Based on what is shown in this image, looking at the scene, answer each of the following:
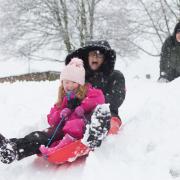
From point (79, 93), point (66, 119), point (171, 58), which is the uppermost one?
point (79, 93)

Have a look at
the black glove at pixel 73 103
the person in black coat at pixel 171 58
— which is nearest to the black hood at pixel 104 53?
the black glove at pixel 73 103

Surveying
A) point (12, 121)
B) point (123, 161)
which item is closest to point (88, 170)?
point (123, 161)

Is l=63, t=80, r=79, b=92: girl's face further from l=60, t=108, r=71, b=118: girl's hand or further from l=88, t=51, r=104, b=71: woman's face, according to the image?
l=88, t=51, r=104, b=71: woman's face

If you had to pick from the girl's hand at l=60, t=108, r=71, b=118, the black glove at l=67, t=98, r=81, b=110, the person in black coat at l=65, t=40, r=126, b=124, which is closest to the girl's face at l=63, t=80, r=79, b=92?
the black glove at l=67, t=98, r=81, b=110

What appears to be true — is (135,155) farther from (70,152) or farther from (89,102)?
(89,102)

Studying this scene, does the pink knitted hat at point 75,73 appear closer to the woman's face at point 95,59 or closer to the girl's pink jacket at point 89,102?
the girl's pink jacket at point 89,102

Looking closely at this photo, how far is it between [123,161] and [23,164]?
1.06 meters

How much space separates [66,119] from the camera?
4.93 m

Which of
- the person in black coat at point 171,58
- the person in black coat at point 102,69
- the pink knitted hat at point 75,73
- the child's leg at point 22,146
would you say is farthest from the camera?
the person in black coat at point 171,58

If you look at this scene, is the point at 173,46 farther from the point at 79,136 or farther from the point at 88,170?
the point at 88,170

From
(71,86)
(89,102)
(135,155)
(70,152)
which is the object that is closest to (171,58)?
(71,86)

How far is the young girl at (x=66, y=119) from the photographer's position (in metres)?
4.46

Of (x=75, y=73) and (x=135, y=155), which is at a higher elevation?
(x=75, y=73)

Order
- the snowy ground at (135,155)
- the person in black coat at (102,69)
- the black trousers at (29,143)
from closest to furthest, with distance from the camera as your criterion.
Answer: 1. the snowy ground at (135,155)
2. the black trousers at (29,143)
3. the person in black coat at (102,69)
